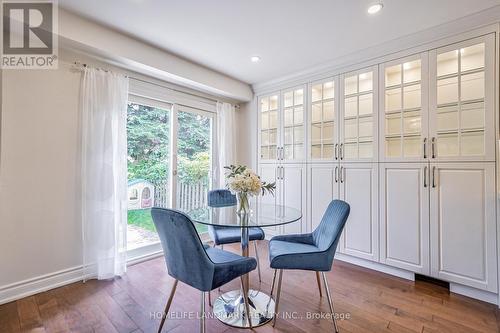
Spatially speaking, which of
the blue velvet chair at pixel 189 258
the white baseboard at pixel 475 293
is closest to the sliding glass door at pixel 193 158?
the blue velvet chair at pixel 189 258

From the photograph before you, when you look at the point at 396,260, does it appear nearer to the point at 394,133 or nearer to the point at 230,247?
the point at 394,133

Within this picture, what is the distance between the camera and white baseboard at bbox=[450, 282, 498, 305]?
2.06 metres

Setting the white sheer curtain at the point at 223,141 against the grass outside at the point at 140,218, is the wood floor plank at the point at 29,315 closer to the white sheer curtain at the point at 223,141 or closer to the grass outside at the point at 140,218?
the grass outside at the point at 140,218

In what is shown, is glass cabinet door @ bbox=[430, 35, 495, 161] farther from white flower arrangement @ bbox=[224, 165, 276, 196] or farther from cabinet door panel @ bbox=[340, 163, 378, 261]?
white flower arrangement @ bbox=[224, 165, 276, 196]

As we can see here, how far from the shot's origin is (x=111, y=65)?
2629mm

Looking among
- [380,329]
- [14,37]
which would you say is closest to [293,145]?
[380,329]

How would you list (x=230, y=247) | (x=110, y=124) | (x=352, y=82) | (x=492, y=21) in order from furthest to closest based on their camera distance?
(x=230, y=247)
(x=352, y=82)
(x=110, y=124)
(x=492, y=21)

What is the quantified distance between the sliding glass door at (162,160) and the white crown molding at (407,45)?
1645 mm

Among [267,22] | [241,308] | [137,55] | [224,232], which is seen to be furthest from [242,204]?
[137,55]

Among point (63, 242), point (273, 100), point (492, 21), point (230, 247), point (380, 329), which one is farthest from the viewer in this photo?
Answer: point (273, 100)

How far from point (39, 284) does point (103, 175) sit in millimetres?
1126

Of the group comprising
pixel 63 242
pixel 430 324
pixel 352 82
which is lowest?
pixel 430 324

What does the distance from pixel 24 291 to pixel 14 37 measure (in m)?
2.28

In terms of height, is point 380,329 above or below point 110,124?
below
